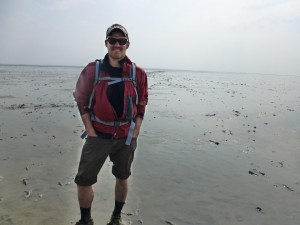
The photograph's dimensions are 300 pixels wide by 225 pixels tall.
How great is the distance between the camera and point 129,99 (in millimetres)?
4641

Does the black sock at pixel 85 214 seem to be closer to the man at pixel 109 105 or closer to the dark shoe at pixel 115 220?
the man at pixel 109 105

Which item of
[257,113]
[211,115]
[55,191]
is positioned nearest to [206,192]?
[55,191]

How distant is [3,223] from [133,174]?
10.6ft

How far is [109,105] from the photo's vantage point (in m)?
4.54

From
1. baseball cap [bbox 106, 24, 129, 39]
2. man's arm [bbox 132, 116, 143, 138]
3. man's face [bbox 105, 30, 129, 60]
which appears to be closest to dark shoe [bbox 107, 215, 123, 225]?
man's arm [bbox 132, 116, 143, 138]

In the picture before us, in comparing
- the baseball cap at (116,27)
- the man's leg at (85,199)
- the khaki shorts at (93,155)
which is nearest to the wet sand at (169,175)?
the man's leg at (85,199)

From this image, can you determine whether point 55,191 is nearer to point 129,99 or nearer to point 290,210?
point 129,99

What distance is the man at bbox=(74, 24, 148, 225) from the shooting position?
457 centimetres

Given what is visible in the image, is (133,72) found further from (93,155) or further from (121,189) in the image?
(121,189)

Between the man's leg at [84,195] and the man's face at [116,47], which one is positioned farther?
the man's leg at [84,195]

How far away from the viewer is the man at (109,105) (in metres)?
4.57

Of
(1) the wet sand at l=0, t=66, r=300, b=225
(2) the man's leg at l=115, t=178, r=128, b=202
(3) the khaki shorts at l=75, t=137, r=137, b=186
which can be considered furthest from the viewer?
(1) the wet sand at l=0, t=66, r=300, b=225

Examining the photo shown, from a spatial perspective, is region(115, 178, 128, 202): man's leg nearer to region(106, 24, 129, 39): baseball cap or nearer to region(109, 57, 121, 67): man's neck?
region(109, 57, 121, 67): man's neck

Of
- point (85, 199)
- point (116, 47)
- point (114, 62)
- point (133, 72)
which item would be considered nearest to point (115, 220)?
point (85, 199)
